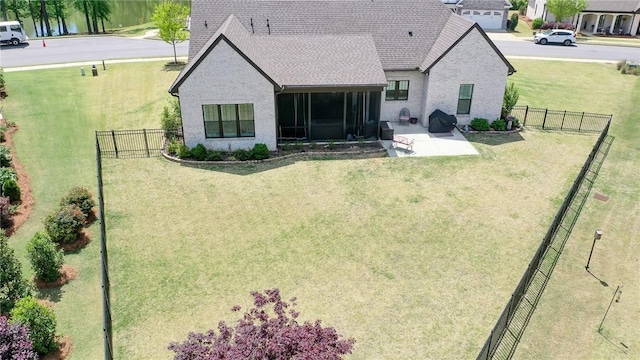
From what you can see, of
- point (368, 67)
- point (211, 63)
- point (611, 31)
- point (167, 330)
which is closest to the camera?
point (167, 330)

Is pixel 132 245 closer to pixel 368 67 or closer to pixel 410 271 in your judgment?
pixel 410 271

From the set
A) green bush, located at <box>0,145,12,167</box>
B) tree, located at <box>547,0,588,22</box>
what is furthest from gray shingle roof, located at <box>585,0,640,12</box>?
green bush, located at <box>0,145,12,167</box>

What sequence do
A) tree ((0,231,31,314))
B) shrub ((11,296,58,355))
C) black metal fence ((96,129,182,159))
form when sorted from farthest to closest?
1. black metal fence ((96,129,182,159))
2. tree ((0,231,31,314))
3. shrub ((11,296,58,355))

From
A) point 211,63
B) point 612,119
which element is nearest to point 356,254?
point 211,63

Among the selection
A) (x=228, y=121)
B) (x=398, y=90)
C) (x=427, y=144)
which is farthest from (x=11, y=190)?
(x=398, y=90)

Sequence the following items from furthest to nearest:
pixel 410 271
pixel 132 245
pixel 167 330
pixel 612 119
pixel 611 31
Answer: pixel 611 31
pixel 612 119
pixel 132 245
pixel 410 271
pixel 167 330

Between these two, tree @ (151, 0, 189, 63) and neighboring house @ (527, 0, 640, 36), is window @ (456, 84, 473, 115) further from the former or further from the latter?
neighboring house @ (527, 0, 640, 36)
